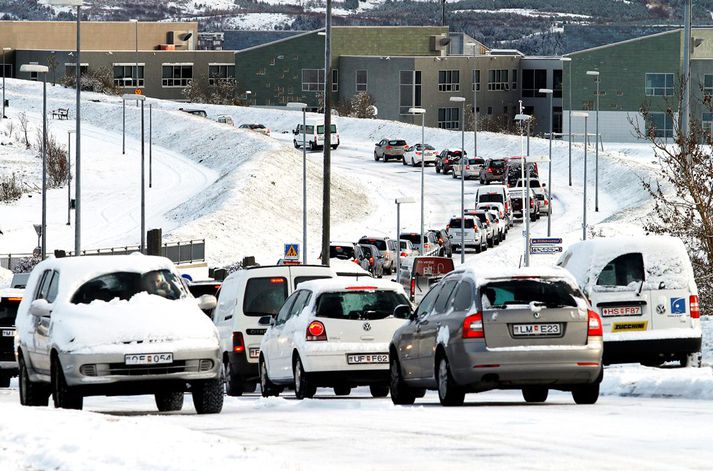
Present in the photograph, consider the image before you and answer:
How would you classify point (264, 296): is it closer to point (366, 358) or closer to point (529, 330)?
point (366, 358)

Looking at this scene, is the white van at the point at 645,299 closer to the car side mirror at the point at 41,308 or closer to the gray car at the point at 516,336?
the gray car at the point at 516,336

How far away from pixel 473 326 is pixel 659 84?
133489 millimetres

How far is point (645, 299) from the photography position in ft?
75.0

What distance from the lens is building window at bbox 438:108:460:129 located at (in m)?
165

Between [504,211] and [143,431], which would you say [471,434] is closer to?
[143,431]

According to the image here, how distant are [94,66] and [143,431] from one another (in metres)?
169

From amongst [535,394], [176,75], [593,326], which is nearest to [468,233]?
[535,394]

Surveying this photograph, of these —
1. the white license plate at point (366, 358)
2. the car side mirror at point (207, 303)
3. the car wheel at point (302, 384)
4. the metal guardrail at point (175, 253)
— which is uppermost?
the car side mirror at point (207, 303)

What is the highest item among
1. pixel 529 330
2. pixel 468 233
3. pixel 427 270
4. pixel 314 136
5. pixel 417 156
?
pixel 529 330

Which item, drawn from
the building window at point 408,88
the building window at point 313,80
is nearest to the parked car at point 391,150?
the building window at point 408,88

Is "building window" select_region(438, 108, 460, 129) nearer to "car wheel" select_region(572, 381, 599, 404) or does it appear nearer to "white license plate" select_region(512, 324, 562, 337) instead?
"car wheel" select_region(572, 381, 599, 404)

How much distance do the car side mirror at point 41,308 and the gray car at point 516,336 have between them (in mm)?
4102

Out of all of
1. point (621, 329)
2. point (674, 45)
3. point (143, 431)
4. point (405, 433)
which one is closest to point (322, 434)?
point (405, 433)

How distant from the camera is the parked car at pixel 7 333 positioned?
27.0 m
